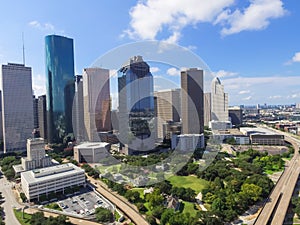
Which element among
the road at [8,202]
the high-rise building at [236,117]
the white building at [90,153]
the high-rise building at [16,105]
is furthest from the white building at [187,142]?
the high-rise building at [236,117]

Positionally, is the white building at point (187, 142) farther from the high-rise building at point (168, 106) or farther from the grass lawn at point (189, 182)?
the grass lawn at point (189, 182)

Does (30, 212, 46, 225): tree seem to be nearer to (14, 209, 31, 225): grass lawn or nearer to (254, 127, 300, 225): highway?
(14, 209, 31, 225): grass lawn

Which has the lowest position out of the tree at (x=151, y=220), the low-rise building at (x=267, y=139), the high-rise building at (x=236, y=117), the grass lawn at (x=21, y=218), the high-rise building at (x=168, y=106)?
the grass lawn at (x=21, y=218)

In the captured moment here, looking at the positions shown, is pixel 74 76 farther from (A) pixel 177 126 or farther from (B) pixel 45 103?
(A) pixel 177 126

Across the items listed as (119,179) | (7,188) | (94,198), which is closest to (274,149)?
(119,179)

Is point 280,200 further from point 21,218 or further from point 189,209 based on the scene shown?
point 21,218

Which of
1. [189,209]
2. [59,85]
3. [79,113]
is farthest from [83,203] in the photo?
[59,85]

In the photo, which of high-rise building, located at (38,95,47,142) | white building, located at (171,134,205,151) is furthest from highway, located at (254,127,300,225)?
high-rise building, located at (38,95,47,142)
